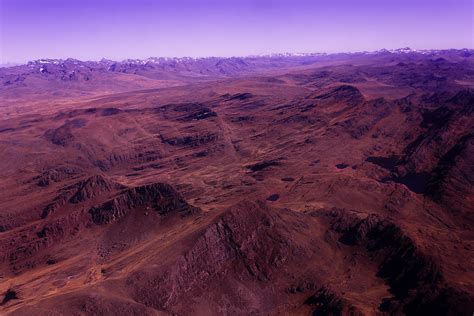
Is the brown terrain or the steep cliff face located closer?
the brown terrain

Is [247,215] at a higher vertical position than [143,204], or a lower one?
higher

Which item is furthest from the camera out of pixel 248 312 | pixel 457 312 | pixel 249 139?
pixel 249 139

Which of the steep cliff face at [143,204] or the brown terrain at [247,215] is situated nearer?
the brown terrain at [247,215]

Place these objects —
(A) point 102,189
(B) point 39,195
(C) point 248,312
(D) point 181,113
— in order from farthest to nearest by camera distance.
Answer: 1. (D) point 181,113
2. (B) point 39,195
3. (A) point 102,189
4. (C) point 248,312

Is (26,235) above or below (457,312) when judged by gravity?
below

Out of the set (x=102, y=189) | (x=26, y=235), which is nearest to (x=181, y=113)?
(x=102, y=189)

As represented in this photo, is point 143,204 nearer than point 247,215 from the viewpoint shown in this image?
No

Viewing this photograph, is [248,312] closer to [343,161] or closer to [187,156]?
[343,161]

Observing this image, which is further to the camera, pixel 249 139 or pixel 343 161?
pixel 249 139
